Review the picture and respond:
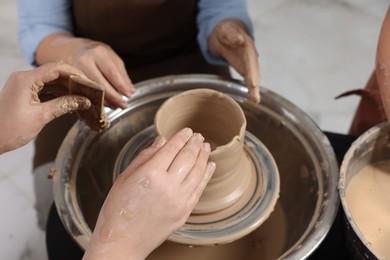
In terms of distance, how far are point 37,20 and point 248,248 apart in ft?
3.03

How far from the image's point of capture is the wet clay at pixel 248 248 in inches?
42.5

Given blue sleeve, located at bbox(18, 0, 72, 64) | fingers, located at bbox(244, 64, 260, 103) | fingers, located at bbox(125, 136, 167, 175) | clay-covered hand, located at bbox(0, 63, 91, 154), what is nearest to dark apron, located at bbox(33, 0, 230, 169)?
blue sleeve, located at bbox(18, 0, 72, 64)

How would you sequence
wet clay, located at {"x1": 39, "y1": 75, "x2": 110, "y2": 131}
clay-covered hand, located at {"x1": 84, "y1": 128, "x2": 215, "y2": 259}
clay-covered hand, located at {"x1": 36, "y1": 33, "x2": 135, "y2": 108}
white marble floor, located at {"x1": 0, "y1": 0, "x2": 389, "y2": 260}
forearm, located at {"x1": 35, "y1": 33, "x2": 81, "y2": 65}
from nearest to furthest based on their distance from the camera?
→ clay-covered hand, located at {"x1": 84, "y1": 128, "x2": 215, "y2": 259}, wet clay, located at {"x1": 39, "y1": 75, "x2": 110, "y2": 131}, clay-covered hand, located at {"x1": 36, "y1": 33, "x2": 135, "y2": 108}, forearm, located at {"x1": 35, "y1": 33, "x2": 81, "y2": 65}, white marble floor, located at {"x1": 0, "y1": 0, "x2": 389, "y2": 260}

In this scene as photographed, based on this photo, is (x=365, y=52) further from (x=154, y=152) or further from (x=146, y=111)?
(x=154, y=152)

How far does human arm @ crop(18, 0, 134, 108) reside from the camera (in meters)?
1.16

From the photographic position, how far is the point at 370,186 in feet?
3.75

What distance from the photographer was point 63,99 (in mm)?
890

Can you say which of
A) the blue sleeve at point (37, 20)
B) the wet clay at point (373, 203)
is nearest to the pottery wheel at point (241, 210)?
the wet clay at point (373, 203)

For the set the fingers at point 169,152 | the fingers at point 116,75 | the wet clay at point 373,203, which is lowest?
the wet clay at point 373,203

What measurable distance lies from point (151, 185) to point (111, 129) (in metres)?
0.48

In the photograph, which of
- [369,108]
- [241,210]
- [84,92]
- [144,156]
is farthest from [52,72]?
[369,108]

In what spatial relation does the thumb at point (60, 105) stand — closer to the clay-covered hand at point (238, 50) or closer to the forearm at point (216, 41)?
the clay-covered hand at point (238, 50)

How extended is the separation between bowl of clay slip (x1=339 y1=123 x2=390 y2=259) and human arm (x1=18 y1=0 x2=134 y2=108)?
572 millimetres

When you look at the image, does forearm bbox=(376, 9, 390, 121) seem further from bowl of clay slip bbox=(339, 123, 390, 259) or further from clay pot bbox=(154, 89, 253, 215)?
clay pot bbox=(154, 89, 253, 215)
